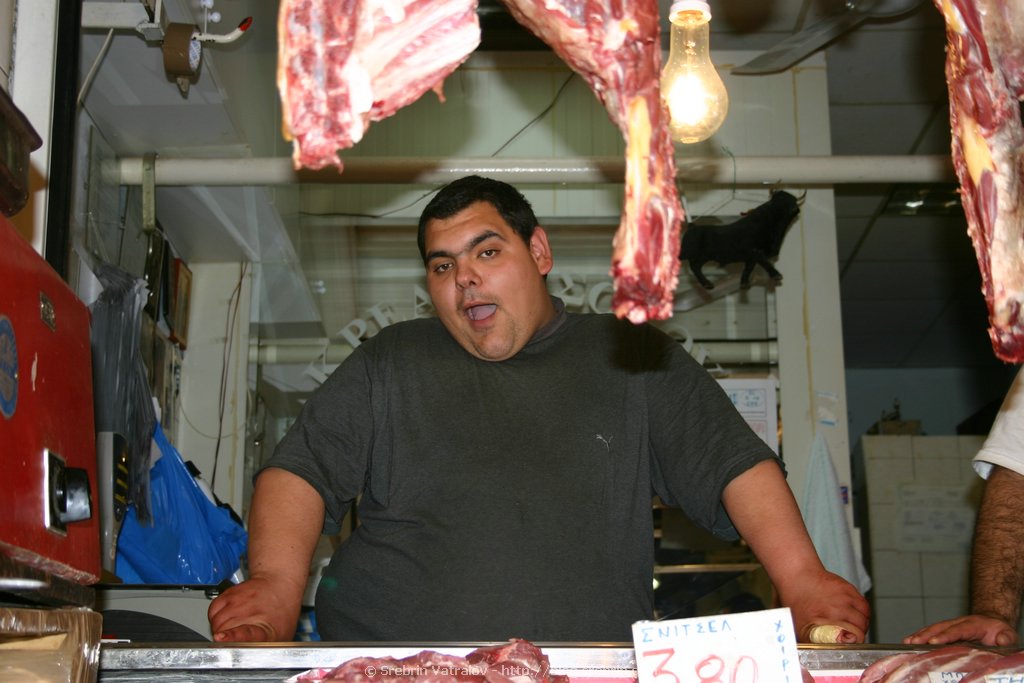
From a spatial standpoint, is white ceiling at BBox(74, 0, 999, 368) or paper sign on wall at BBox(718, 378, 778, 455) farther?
paper sign on wall at BBox(718, 378, 778, 455)

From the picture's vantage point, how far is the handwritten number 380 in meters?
1.25

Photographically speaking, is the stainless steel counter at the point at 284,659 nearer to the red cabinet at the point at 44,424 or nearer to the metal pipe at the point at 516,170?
the red cabinet at the point at 44,424

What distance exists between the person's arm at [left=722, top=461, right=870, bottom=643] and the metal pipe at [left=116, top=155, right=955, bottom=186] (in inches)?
60.2

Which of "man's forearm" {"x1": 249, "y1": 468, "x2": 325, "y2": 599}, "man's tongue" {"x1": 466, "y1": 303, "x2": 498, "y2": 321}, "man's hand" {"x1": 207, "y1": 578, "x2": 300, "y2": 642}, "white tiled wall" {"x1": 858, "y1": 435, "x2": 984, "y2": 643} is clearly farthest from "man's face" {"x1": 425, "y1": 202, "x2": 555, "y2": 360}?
"white tiled wall" {"x1": 858, "y1": 435, "x2": 984, "y2": 643}

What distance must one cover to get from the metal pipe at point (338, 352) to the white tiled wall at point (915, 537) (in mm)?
2853

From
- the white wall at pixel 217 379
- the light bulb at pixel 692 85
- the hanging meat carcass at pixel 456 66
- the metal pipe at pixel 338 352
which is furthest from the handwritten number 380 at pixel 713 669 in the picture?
the white wall at pixel 217 379

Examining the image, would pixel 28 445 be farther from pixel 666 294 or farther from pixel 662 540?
pixel 662 540

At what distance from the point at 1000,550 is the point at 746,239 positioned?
1.92 metres

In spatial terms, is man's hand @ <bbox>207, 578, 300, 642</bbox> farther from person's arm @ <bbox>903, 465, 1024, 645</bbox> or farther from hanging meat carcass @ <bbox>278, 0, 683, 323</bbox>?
person's arm @ <bbox>903, 465, 1024, 645</bbox>

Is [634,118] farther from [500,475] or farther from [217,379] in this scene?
[217,379]

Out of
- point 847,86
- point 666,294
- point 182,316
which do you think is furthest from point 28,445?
point 847,86

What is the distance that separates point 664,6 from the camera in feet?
14.6

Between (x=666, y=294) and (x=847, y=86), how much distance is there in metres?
4.35

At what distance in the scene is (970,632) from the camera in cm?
184
